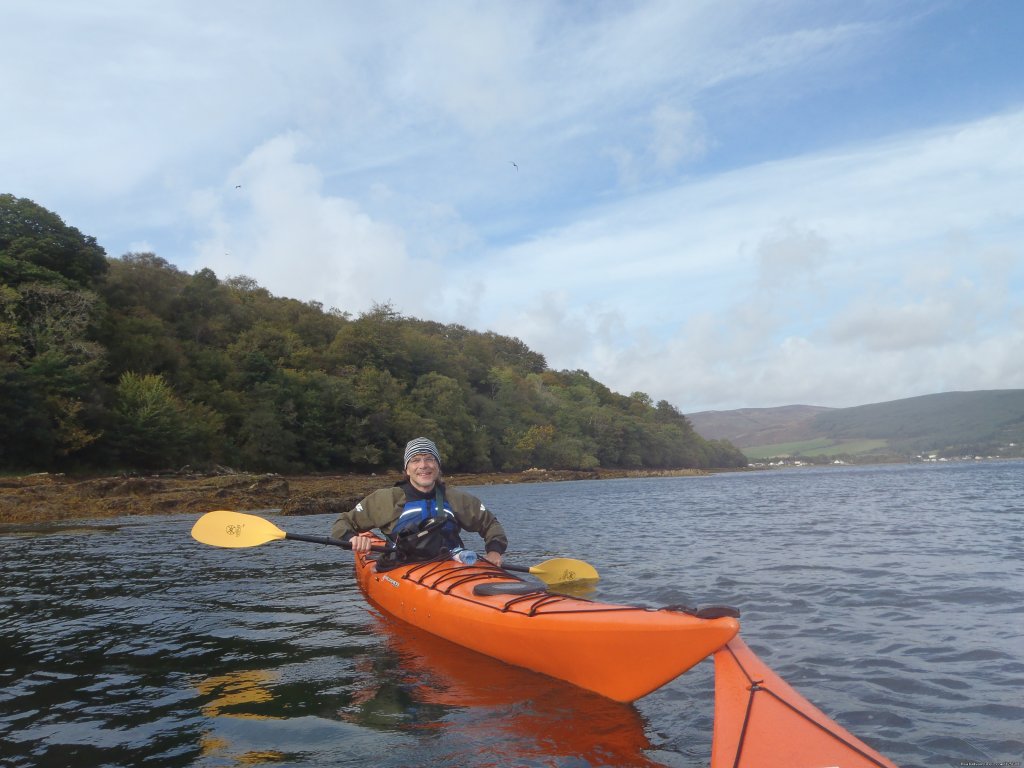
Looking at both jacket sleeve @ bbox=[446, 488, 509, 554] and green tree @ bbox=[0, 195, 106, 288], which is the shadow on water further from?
green tree @ bbox=[0, 195, 106, 288]

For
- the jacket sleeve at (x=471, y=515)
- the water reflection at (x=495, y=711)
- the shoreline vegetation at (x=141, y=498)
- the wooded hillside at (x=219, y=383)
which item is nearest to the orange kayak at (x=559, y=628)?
the water reflection at (x=495, y=711)

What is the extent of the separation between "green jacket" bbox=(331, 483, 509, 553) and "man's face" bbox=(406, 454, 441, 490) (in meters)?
0.11

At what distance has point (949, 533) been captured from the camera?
1288 cm

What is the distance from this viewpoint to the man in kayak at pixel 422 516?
6.89 metres

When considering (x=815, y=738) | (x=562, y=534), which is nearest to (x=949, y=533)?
(x=562, y=534)

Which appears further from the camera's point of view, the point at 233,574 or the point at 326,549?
the point at 326,549

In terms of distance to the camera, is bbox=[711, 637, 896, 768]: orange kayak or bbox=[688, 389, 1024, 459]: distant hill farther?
bbox=[688, 389, 1024, 459]: distant hill

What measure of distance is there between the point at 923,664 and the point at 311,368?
52.2 meters

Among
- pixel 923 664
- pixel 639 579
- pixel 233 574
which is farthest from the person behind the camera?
pixel 233 574

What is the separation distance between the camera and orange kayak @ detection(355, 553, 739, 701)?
154 inches

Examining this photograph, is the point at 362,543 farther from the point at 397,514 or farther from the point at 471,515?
the point at 471,515

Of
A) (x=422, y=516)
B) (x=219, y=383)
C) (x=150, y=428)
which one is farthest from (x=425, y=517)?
(x=219, y=383)

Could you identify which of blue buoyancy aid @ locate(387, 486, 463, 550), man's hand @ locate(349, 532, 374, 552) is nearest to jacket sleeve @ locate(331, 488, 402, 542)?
blue buoyancy aid @ locate(387, 486, 463, 550)

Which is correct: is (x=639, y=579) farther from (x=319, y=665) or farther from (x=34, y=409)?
(x=34, y=409)
